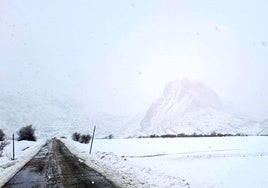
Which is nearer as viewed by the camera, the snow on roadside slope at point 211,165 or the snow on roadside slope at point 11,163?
the snow on roadside slope at point 211,165

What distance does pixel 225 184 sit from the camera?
13.3m

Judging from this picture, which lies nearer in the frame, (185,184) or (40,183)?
(185,184)

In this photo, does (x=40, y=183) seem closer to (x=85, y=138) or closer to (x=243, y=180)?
(x=243, y=180)

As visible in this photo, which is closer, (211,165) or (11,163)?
(211,165)

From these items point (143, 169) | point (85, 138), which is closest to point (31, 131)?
point (85, 138)

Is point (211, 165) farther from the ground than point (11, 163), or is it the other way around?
point (211, 165)

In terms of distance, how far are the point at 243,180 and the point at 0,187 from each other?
32.9ft

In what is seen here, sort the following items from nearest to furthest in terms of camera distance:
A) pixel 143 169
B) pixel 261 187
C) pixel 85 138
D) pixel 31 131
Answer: pixel 261 187 < pixel 143 169 < pixel 85 138 < pixel 31 131

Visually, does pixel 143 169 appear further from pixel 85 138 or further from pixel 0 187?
pixel 85 138

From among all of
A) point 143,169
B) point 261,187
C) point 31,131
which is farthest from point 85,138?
point 261,187

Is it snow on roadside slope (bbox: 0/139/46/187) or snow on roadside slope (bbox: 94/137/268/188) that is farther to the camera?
snow on roadside slope (bbox: 0/139/46/187)

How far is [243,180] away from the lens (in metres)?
14.8

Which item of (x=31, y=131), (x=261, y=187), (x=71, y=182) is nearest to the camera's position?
(x=261, y=187)

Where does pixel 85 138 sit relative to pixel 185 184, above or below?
below
